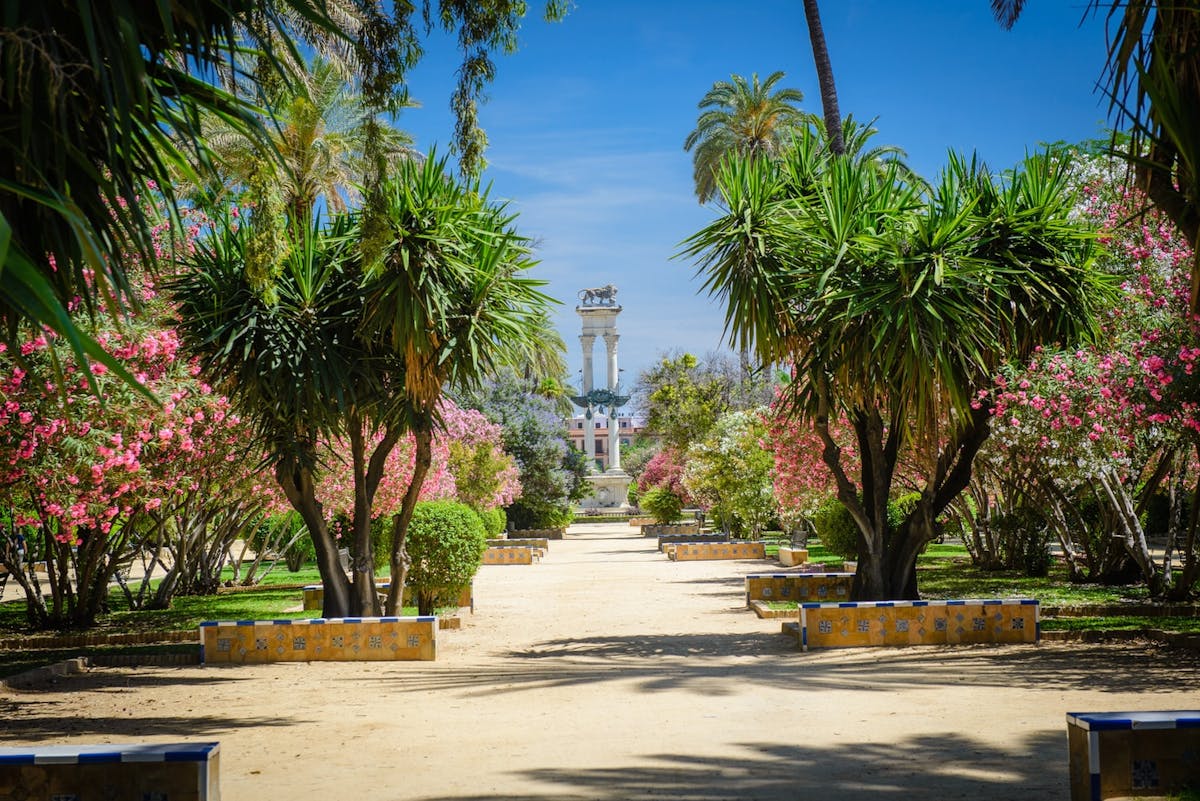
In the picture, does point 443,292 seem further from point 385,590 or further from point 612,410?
point 612,410

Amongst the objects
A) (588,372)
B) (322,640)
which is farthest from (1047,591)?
(588,372)

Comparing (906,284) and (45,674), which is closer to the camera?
(45,674)

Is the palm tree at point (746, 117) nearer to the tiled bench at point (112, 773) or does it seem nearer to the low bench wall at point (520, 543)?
the low bench wall at point (520, 543)

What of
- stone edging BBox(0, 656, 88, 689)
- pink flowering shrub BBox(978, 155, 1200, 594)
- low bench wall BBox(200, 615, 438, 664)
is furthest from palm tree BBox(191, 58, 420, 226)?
pink flowering shrub BBox(978, 155, 1200, 594)

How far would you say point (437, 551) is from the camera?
1689cm

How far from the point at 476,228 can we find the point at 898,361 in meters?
5.08

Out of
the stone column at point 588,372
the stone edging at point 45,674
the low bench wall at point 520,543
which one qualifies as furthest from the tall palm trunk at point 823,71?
the stone column at point 588,372

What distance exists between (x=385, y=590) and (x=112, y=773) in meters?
12.6

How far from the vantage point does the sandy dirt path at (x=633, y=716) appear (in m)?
6.61

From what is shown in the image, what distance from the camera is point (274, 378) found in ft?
42.2

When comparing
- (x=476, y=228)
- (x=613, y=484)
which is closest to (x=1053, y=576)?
(x=476, y=228)

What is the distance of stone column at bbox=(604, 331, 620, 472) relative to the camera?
256ft

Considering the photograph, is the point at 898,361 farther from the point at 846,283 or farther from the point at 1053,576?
the point at 1053,576

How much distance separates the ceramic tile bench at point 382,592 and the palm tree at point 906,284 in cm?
666
